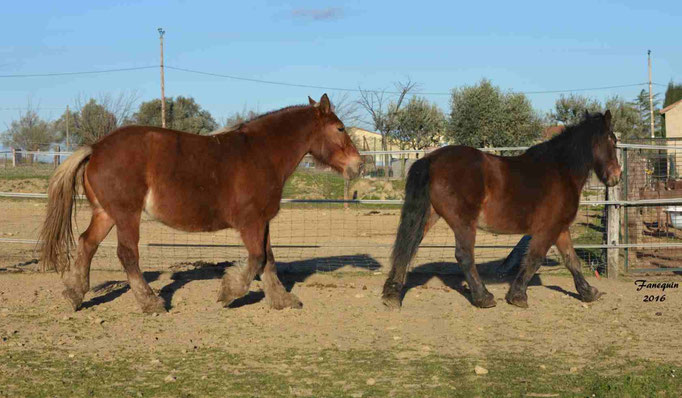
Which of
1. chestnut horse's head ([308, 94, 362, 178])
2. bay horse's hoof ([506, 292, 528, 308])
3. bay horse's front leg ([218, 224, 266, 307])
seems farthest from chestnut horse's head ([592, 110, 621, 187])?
bay horse's front leg ([218, 224, 266, 307])

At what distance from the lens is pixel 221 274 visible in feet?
30.9

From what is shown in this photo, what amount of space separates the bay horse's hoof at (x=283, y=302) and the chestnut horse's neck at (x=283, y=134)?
1215 millimetres

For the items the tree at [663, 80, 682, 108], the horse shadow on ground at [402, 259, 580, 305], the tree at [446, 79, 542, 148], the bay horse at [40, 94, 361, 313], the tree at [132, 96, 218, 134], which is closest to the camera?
the bay horse at [40, 94, 361, 313]

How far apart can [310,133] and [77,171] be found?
2417mm

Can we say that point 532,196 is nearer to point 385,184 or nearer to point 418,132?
point 385,184

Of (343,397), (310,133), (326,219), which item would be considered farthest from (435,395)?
(326,219)

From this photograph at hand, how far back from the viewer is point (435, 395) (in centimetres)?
434

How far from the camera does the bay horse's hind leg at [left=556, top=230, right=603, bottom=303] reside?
25.2ft

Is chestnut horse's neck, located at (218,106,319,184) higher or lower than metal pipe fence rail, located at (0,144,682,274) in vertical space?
higher

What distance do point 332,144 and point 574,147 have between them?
2.68 m

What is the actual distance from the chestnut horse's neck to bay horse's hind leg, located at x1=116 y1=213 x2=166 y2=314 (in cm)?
143

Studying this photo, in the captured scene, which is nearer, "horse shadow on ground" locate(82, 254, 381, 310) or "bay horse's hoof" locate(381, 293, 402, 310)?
"bay horse's hoof" locate(381, 293, 402, 310)
